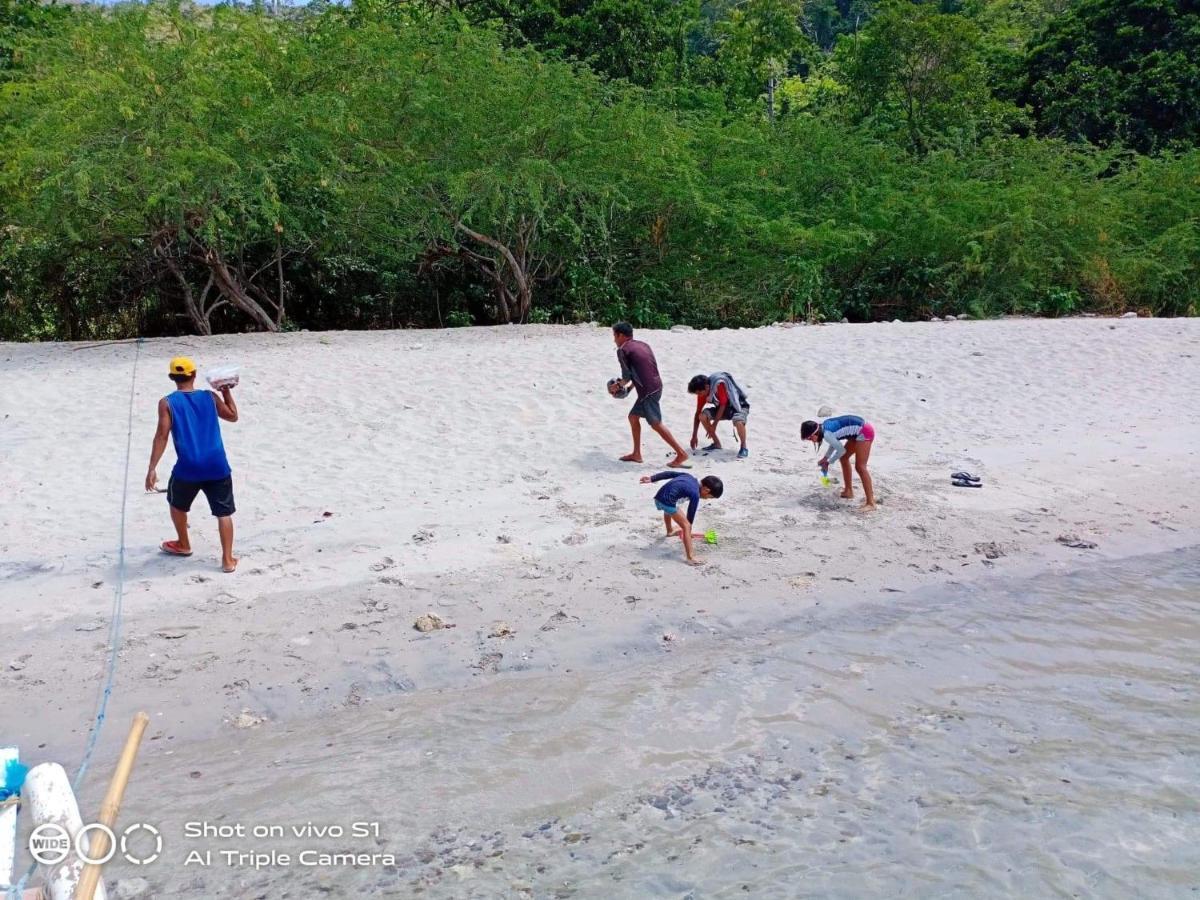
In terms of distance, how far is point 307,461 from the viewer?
9.63 meters

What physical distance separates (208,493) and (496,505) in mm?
2366

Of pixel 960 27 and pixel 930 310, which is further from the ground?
pixel 960 27

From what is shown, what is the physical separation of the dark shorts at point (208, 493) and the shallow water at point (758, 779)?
1.97m

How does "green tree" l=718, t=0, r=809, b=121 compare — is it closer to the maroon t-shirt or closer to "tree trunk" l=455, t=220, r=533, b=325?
"tree trunk" l=455, t=220, r=533, b=325

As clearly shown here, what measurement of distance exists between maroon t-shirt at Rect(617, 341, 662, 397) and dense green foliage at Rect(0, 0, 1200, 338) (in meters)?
6.14

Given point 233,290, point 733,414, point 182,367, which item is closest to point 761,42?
point 233,290

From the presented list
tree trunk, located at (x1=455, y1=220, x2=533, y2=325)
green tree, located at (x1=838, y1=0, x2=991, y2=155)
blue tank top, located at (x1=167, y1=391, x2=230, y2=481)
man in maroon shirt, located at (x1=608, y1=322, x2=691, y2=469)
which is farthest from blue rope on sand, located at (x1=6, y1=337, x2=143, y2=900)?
green tree, located at (x1=838, y1=0, x2=991, y2=155)

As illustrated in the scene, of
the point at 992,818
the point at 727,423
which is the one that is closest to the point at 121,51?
the point at 727,423

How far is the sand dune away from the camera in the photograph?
645 cm

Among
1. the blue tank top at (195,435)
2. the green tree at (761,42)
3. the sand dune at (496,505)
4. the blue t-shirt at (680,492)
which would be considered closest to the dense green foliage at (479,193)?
the sand dune at (496,505)

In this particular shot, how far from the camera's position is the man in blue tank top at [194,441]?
702 centimetres

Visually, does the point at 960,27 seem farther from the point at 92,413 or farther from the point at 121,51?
the point at 92,413

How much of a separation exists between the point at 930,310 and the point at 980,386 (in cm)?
698

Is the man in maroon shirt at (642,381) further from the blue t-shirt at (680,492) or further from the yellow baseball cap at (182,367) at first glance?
the yellow baseball cap at (182,367)
